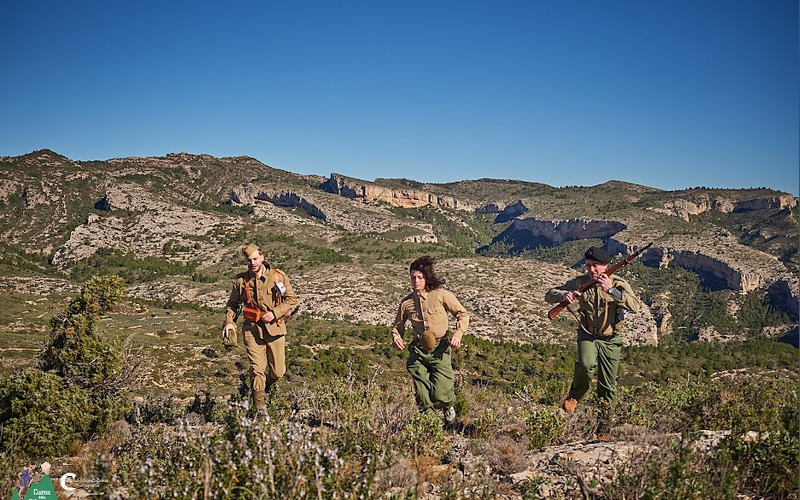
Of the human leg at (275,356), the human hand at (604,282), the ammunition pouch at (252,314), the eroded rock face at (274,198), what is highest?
the eroded rock face at (274,198)

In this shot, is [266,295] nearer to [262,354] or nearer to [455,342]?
[262,354]

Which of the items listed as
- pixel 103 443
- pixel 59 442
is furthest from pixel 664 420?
pixel 59 442

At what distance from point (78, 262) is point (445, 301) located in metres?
71.9

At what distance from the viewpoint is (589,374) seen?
5.46 meters

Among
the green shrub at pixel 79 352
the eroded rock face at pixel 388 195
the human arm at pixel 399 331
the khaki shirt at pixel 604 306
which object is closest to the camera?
the khaki shirt at pixel 604 306

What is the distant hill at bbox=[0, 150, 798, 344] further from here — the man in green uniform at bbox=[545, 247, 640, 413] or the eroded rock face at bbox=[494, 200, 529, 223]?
the man in green uniform at bbox=[545, 247, 640, 413]

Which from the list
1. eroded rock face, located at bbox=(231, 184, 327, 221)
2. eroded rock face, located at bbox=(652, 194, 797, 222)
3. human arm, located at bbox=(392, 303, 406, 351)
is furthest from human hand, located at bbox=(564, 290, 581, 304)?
eroded rock face, located at bbox=(652, 194, 797, 222)

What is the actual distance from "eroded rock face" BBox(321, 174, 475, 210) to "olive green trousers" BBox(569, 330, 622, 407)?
469ft

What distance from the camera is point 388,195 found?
502ft

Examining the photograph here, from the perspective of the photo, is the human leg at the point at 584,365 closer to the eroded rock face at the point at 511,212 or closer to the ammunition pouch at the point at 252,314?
the ammunition pouch at the point at 252,314

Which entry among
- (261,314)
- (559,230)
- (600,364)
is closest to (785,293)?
(559,230)

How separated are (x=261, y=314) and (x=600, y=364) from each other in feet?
13.8

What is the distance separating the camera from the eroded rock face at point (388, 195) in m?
152

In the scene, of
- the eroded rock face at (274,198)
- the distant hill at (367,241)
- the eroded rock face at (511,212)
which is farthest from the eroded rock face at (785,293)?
the eroded rock face at (274,198)
